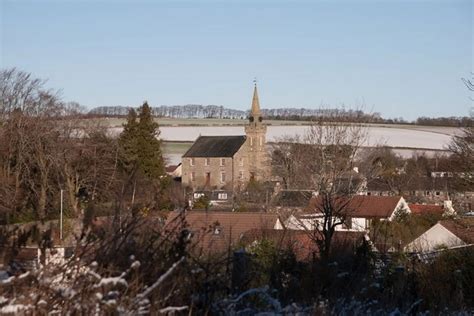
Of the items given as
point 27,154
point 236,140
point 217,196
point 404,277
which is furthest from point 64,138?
point 236,140

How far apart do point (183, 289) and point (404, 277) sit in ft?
13.0

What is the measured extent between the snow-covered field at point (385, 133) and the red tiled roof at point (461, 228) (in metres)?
36.2

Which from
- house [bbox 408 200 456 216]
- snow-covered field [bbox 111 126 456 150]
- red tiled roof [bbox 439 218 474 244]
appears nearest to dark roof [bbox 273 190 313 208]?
house [bbox 408 200 456 216]

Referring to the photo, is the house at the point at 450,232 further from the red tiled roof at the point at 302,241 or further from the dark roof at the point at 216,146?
the dark roof at the point at 216,146

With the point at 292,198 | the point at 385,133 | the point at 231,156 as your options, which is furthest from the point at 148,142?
the point at 385,133

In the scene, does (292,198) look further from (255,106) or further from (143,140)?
(255,106)

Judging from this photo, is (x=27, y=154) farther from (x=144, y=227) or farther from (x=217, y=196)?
(x=144, y=227)

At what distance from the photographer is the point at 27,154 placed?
38344 mm

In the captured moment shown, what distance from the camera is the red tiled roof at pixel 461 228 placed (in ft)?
85.3

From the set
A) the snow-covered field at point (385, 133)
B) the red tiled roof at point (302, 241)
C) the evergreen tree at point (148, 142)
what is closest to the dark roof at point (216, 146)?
the snow-covered field at point (385, 133)

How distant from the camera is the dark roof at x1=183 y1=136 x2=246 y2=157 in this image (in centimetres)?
8429

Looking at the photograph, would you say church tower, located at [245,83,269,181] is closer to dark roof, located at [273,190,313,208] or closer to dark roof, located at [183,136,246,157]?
dark roof, located at [183,136,246,157]

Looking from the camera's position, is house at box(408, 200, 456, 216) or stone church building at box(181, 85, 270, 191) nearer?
house at box(408, 200, 456, 216)

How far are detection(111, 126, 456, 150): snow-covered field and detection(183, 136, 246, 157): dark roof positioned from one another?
3.36m
